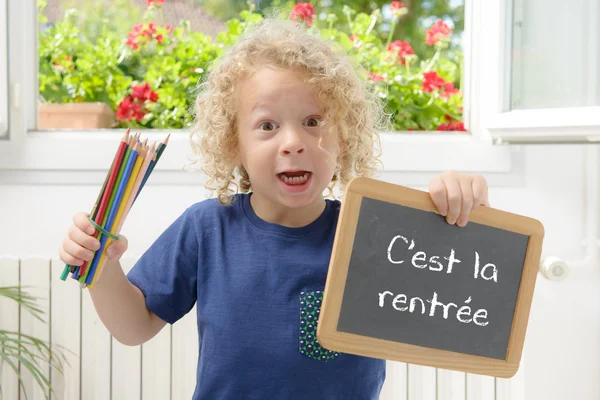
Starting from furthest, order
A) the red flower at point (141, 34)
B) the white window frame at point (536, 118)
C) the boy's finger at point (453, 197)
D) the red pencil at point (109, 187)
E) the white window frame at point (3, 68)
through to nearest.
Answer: the red flower at point (141, 34), the white window frame at point (3, 68), the white window frame at point (536, 118), the boy's finger at point (453, 197), the red pencil at point (109, 187)

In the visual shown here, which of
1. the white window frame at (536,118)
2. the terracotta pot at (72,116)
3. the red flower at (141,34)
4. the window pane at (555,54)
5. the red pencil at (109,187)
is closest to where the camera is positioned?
the red pencil at (109,187)

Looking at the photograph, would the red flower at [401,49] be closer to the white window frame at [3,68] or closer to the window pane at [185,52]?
the window pane at [185,52]

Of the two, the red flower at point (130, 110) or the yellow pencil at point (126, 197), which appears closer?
the yellow pencil at point (126, 197)

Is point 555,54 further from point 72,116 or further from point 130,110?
point 72,116

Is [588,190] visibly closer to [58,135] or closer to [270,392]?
[270,392]

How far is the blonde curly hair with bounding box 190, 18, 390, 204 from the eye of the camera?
41.2 inches

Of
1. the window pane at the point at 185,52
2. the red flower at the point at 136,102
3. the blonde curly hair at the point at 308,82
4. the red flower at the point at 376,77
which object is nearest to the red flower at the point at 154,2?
the window pane at the point at 185,52

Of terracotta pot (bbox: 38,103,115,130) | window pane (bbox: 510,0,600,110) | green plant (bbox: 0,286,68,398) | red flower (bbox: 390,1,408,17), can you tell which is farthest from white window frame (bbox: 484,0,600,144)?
green plant (bbox: 0,286,68,398)

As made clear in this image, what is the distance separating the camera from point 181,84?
218cm

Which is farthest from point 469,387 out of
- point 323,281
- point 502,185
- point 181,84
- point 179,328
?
point 181,84

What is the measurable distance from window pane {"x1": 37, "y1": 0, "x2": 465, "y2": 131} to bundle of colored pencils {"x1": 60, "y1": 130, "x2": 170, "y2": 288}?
50.4 inches

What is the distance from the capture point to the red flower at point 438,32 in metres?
2.27

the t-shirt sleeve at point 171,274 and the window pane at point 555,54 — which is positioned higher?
the window pane at point 555,54

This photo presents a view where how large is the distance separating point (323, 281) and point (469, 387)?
0.97m
